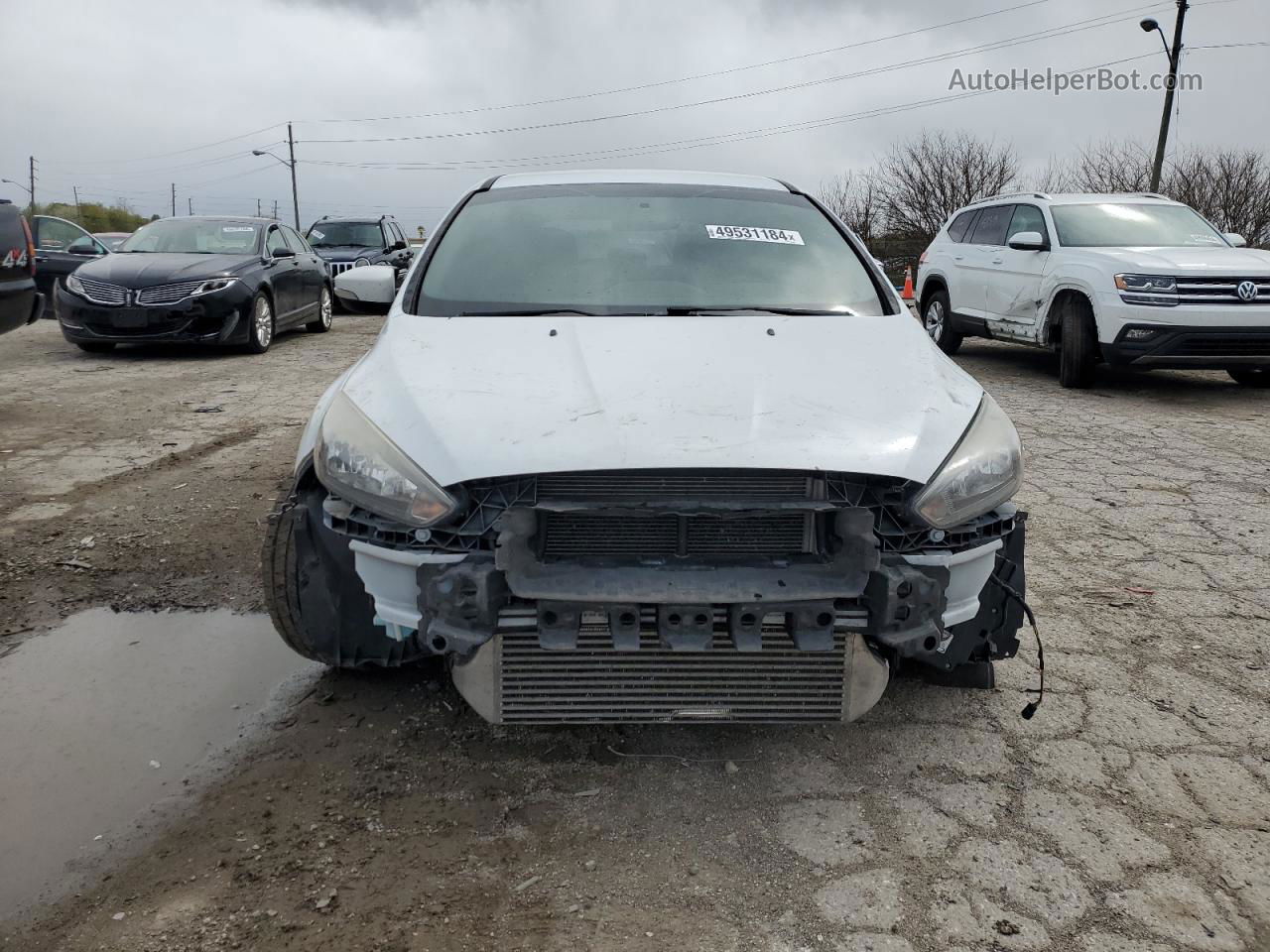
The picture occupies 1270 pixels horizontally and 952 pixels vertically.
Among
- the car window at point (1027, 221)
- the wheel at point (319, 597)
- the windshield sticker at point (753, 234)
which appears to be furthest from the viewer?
the car window at point (1027, 221)

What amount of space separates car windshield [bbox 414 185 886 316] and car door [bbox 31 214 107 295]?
35.0 feet

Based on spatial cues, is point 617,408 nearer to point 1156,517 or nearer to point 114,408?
point 1156,517

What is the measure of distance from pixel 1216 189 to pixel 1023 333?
2312 cm

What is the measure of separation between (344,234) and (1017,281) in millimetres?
11770

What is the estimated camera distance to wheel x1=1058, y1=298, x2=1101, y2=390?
28.4ft

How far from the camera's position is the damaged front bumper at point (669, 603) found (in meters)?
2.23

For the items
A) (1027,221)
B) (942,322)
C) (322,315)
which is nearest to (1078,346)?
(1027,221)

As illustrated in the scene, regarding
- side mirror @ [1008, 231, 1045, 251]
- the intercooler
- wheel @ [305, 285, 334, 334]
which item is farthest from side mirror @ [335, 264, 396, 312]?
wheel @ [305, 285, 334, 334]

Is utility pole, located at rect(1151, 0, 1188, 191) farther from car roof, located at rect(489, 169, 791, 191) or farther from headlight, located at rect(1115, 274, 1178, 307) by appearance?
car roof, located at rect(489, 169, 791, 191)

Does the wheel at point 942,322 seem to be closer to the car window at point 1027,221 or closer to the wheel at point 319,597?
the car window at point 1027,221

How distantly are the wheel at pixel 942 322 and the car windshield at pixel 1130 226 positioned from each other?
1861 mm

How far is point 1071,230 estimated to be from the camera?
913 cm

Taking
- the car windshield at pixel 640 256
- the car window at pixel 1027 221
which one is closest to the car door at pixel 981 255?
the car window at pixel 1027 221

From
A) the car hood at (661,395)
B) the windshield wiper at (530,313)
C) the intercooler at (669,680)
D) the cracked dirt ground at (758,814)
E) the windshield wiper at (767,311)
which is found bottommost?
the cracked dirt ground at (758,814)
